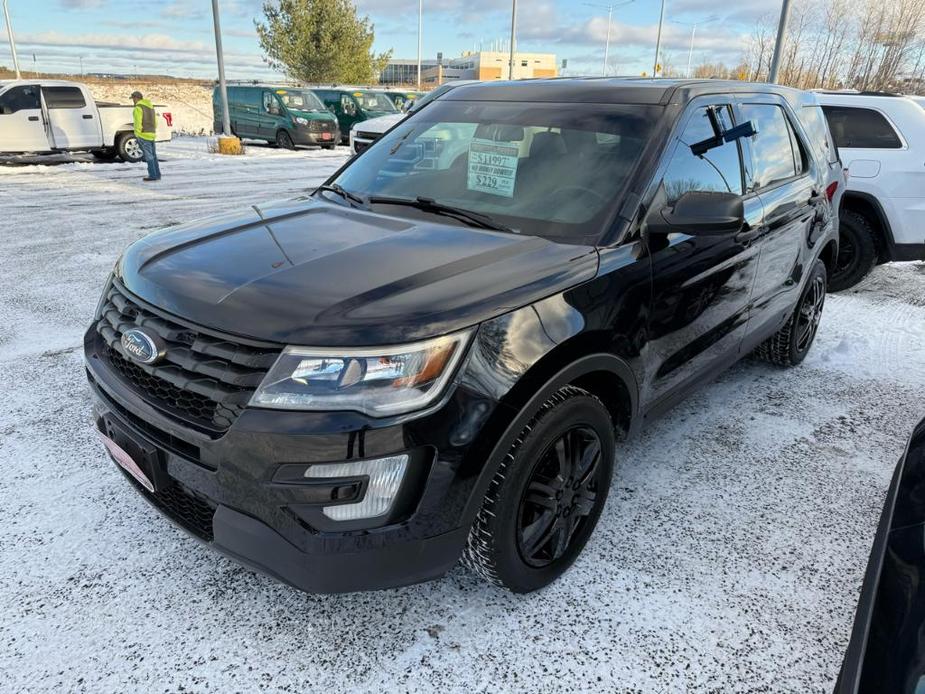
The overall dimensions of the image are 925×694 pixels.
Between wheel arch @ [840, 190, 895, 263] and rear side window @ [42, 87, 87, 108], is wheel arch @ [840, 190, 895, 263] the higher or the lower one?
the lower one

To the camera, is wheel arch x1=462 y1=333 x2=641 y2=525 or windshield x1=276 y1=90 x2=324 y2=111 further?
windshield x1=276 y1=90 x2=324 y2=111

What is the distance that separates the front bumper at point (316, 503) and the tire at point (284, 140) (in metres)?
19.7

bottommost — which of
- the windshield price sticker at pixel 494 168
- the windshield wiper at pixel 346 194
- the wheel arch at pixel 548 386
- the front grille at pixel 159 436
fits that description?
the front grille at pixel 159 436

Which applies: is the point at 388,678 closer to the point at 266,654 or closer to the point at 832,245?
the point at 266,654

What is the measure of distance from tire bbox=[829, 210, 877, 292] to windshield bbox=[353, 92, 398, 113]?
1867 cm

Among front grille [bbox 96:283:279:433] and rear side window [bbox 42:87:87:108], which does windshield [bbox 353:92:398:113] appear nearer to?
rear side window [bbox 42:87:87:108]

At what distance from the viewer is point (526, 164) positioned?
2.87 m

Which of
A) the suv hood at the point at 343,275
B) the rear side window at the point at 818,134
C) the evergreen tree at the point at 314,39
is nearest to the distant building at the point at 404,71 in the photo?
the evergreen tree at the point at 314,39

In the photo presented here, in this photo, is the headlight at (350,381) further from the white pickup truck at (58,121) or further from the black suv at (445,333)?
the white pickup truck at (58,121)

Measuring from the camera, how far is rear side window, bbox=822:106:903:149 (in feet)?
20.8

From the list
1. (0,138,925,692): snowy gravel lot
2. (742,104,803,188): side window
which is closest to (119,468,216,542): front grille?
(0,138,925,692): snowy gravel lot

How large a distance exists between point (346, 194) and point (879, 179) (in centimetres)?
562

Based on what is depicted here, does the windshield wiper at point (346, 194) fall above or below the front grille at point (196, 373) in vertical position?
above

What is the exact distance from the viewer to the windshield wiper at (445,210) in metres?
2.63
